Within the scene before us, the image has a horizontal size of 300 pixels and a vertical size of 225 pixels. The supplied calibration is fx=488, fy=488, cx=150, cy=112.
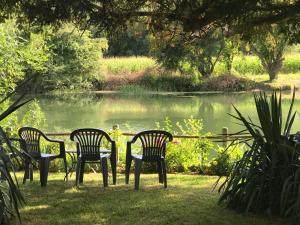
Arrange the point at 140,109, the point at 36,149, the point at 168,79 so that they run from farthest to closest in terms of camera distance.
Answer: the point at 168,79 → the point at 140,109 → the point at 36,149

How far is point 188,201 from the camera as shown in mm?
5055

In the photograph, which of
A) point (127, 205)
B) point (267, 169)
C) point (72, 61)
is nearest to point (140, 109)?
point (72, 61)

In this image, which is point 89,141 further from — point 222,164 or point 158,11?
point 222,164

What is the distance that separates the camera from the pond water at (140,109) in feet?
52.0

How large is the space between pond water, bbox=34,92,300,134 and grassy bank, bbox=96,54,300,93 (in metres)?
2.04

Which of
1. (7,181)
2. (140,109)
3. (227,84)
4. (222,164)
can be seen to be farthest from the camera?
(227,84)

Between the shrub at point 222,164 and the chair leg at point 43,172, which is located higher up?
the chair leg at point 43,172

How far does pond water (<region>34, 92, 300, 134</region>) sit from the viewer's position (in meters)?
15.8

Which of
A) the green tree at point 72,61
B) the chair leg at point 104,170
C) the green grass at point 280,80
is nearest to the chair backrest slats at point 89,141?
the chair leg at point 104,170

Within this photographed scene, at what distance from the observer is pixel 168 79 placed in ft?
95.9

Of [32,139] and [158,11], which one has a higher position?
[158,11]

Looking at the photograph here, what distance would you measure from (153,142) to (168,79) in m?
23.3

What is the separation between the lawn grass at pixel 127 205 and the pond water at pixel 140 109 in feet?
26.6

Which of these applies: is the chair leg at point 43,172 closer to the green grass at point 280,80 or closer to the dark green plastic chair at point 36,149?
the dark green plastic chair at point 36,149
